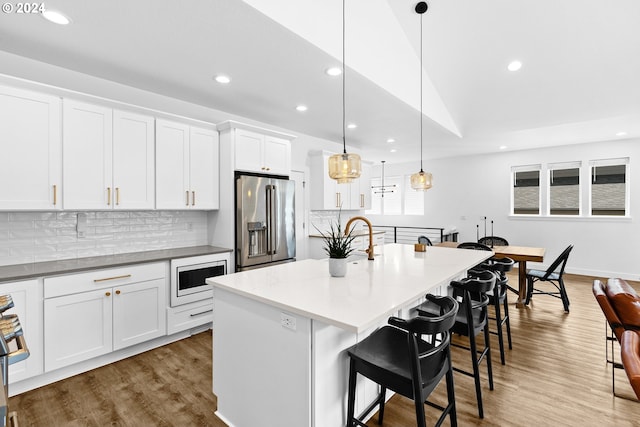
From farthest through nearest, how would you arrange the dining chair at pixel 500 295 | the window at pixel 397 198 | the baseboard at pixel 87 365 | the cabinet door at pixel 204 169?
1. the window at pixel 397 198
2. the cabinet door at pixel 204 169
3. the dining chair at pixel 500 295
4. the baseboard at pixel 87 365

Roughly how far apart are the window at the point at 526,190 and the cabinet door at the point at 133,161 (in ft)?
23.4

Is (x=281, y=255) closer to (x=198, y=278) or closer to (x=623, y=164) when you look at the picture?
(x=198, y=278)

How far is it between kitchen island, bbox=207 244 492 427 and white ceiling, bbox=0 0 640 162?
178 cm

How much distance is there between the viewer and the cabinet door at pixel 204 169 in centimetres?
353

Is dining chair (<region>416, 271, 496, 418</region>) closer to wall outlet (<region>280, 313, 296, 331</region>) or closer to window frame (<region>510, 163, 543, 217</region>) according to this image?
wall outlet (<region>280, 313, 296, 331</region>)

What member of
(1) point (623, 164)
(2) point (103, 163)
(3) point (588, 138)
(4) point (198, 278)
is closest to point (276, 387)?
(4) point (198, 278)

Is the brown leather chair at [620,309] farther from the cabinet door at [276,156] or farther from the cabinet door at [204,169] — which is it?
the cabinet door at [204,169]

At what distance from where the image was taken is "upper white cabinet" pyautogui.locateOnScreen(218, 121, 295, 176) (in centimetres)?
367

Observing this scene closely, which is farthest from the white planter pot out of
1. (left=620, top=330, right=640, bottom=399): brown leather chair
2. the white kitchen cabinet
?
the white kitchen cabinet

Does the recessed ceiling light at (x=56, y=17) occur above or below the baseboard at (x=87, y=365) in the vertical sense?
above

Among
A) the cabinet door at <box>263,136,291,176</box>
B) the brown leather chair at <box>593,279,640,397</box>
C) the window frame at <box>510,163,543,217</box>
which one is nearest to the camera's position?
the brown leather chair at <box>593,279,640,397</box>

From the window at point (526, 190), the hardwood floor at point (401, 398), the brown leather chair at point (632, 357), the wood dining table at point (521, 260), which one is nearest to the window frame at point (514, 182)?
the window at point (526, 190)

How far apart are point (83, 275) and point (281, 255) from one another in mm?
2134

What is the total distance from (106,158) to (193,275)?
141 cm
